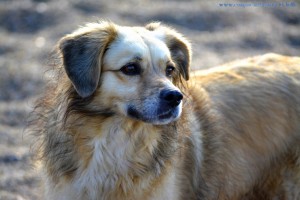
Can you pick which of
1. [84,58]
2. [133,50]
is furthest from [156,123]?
[84,58]

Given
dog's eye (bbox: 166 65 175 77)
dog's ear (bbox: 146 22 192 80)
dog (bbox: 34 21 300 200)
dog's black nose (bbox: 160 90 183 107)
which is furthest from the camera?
dog's ear (bbox: 146 22 192 80)

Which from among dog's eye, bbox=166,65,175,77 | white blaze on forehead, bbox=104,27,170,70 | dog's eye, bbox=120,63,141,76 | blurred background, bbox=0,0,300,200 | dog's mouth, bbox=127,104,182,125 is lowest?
blurred background, bbox=0,0,300,200

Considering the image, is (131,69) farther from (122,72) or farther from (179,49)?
(179,49)

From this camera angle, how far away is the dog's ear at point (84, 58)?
4152mm

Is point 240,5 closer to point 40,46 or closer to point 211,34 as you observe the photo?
point 211,34

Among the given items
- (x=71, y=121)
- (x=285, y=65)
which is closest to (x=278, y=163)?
(x=285, y=65)

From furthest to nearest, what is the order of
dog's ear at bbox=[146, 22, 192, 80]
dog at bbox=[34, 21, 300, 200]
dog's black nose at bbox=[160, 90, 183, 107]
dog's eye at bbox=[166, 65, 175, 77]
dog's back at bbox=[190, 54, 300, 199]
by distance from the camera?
dog's back at bbox=[190, 54, 300, 199], dog's ear at bbox=[146, 22, 192, 80], dog's eye at bbox=[166, 65, 175, 77], dog at bbox=[34, 21, 300, 200], dog's black nose at bbox=[160, 90, 183, 107]

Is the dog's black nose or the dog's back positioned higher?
the dog's black nose

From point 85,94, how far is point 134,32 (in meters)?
0.64

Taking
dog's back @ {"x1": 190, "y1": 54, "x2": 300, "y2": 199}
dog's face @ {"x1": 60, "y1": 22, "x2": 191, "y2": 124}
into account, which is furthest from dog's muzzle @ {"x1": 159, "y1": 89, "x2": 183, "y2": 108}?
dog's back @ {"x1": 190, "y1": 54, "x2": 300, "y2": 199}

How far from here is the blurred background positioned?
777 centimetres

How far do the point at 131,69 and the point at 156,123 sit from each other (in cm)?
41

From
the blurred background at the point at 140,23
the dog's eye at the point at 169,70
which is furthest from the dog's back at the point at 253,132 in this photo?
the blurred background at the point at 140,23

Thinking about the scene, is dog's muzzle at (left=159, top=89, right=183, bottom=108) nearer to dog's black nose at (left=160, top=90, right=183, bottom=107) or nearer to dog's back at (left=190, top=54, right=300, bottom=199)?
dog's black nose at (left=160, top=90, right=183, bottom=107)
